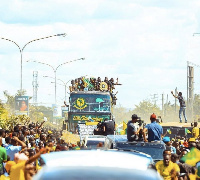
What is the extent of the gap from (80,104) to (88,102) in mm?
445

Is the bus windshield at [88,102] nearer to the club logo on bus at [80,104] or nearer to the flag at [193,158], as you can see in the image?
the club logo on bus at [80,104]

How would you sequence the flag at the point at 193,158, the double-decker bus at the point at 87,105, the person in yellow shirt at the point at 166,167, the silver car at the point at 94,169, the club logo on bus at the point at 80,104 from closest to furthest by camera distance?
the silver car at the point at 94,169, the person in yellow shirt at the point at 166,167, the flag at the point at 193,158, the double-decker bus at the point at 87,105, the club logo on bus at the point at 80,104

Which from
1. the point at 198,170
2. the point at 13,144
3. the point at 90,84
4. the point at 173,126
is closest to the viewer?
the point at 198,170

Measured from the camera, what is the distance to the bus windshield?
1503 inches

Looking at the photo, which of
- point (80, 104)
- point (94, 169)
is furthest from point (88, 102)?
point (94, 169)

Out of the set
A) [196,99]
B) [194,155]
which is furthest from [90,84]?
[196,99]

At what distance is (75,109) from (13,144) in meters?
24.1

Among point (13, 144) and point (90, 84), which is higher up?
point (90, 84)

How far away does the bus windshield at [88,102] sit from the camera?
38.2 metres

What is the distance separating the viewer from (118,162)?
254 inches

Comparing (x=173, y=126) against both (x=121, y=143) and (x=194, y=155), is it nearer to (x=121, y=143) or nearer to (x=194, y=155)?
(x=121, y=143)

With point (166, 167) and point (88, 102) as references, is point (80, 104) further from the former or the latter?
point (166, 167)

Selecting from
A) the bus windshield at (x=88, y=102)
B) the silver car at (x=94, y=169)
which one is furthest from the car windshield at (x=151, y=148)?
the bus windshield at (x=88, y=102)

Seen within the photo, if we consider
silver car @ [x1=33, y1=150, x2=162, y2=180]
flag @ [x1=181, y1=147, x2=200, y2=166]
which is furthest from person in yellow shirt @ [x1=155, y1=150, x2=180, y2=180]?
silver car @ [x1=33, y1=150, x2=162, y2=180]
